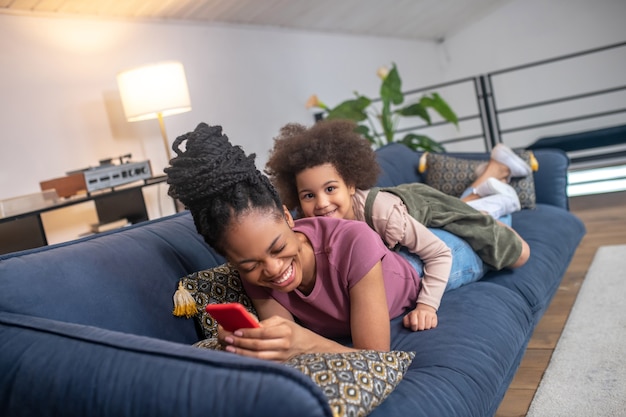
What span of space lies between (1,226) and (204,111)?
2.02 metres

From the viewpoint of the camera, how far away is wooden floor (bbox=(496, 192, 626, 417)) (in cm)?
212

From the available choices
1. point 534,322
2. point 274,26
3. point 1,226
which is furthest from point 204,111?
point 534,322

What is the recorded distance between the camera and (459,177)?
10.6 feet

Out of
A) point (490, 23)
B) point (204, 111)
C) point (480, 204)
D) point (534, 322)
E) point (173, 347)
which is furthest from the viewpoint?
point (490, 23)

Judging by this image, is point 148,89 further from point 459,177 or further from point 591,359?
point 591,359

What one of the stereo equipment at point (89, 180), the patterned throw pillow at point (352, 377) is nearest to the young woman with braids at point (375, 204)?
the patterned throw pillow at point (352, 377)

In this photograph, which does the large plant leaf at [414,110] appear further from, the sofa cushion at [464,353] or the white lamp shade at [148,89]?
the sofa cushion at [464,353]

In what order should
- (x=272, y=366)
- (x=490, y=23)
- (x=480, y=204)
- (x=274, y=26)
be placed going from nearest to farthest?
1. (x=272, y=366)
2. (x=480, y=204)
3. (x=274, y=26)
4. (x=490, y=23)

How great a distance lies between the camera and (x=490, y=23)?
9.24 metres

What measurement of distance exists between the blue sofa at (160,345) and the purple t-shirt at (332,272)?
0.17 meters

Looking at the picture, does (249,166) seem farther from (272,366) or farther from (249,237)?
(272,366)

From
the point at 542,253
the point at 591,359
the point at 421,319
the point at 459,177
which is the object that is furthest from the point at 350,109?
the point at 421,319

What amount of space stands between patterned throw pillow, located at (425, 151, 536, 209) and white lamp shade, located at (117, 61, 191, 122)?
1.37m

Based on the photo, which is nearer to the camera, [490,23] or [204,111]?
[204,111]
